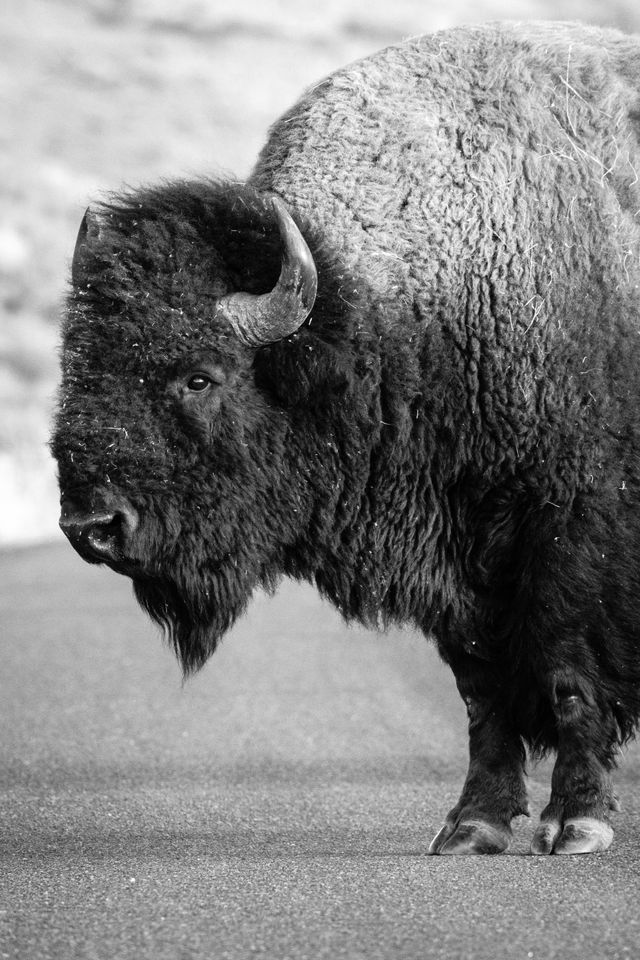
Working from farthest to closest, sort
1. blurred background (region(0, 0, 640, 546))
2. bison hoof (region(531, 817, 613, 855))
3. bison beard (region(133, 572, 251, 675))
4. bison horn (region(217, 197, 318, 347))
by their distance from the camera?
blurred background (region(0, 0, 640, 546)), bison beard (region(133, 572, 251, 675)), bison horn (region(217, 197, 318, 347)), bison hoof (region(531, 817, 613, 855))

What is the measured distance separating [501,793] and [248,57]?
120ft

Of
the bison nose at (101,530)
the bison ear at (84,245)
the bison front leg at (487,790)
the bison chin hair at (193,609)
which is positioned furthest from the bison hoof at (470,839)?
the bison ear at (84,245)

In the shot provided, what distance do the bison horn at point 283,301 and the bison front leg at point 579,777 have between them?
59.2 inches

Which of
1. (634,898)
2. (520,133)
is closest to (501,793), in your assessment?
(634,898)

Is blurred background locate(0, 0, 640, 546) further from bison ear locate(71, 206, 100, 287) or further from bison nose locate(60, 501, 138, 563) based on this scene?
bison nose locate(60, 501, 138, 563)

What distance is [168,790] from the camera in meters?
5.64

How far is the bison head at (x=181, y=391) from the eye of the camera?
15.0ft

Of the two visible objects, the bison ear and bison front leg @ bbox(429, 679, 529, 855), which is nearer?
bison front leg @ bbox(429, 679, 529, 855)

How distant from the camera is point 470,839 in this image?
4629 mm

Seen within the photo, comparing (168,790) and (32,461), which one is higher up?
(168,790)

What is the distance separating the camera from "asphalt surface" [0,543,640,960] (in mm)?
3312

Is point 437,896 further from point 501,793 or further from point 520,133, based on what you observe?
point 520,133

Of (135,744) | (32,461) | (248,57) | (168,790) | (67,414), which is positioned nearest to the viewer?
Result: (67,414)

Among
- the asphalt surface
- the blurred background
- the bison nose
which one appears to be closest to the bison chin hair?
the bison nose
